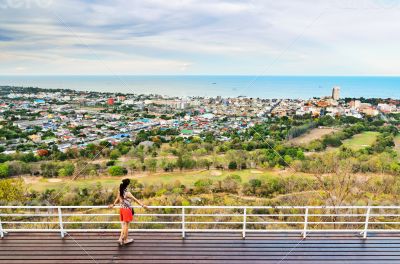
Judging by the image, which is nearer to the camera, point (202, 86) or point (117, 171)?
point (202, 86)

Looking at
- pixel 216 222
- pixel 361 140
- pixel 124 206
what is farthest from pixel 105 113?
pixel 361 140

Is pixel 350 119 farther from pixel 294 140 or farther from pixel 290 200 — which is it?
pixel 290 200

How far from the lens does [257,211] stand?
36.7ft

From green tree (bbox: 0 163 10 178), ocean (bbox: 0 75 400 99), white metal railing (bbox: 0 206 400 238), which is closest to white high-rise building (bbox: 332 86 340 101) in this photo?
ocean (bbox: 0 75 400 99)

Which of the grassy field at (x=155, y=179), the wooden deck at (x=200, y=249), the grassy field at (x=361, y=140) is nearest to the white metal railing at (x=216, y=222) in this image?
the wooden deck at (x=200, y=249)

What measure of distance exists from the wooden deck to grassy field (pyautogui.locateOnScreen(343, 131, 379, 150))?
17.1 meters

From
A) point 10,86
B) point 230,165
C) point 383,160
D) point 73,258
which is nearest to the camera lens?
point 73,258

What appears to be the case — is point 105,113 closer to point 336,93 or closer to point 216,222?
point 216,222

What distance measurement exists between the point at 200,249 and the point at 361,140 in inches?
781

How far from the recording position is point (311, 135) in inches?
804

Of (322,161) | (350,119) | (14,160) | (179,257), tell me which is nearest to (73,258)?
(179,257)

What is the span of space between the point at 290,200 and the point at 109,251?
12.5 m

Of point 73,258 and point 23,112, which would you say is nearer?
point 73,258

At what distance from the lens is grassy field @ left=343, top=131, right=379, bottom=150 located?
63.2ft
